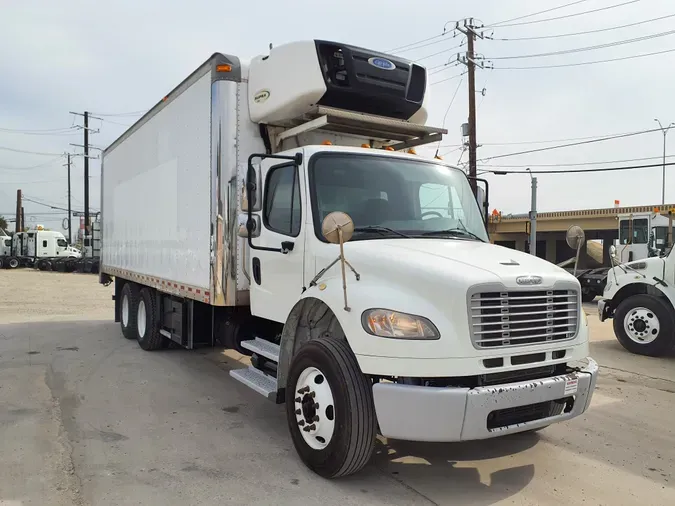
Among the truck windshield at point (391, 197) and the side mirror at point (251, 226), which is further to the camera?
the side mirror at point (251, 226)

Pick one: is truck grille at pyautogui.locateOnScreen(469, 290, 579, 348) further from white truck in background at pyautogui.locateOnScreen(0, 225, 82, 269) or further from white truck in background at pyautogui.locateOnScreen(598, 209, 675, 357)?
white truck in background at pyautogui.locateOnScreen(0, 225, 82, 269)

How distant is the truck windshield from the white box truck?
0.6 inches

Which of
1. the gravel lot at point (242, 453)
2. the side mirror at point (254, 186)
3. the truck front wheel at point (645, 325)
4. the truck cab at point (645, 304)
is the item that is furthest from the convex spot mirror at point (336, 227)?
the truck front wheel at point (645, 325)

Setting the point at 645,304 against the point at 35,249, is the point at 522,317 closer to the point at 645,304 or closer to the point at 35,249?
the point at 645,304

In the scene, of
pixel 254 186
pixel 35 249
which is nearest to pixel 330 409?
pixel 254 186

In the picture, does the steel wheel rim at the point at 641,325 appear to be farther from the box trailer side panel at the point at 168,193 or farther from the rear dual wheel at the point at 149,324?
the rear dual wheel at the point at 149,324

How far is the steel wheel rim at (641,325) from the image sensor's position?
8.88 m

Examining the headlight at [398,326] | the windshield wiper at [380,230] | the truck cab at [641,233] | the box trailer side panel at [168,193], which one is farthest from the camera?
the truck cab at [641,233]

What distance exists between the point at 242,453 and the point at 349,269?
180cm

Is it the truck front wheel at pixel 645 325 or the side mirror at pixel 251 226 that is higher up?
the side mirror at pixel 251 226

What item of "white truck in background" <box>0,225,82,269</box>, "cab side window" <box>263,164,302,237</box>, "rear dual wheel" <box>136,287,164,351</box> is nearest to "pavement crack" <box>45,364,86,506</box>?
"rear dual wheel" <box>136,287,164,351</box>

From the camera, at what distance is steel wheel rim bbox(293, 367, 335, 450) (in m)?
3.99

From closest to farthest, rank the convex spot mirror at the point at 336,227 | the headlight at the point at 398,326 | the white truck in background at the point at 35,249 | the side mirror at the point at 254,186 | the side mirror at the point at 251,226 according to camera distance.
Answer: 1. the headlight at the point at 398,326
2. the convex spot mirror at the point at 336,227
3. the side mirror at the point at 254,186
4. the side mirror at the point at 251,226
5. the white truck in background at the point at 35,249

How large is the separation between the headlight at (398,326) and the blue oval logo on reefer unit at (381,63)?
2.83 meters
